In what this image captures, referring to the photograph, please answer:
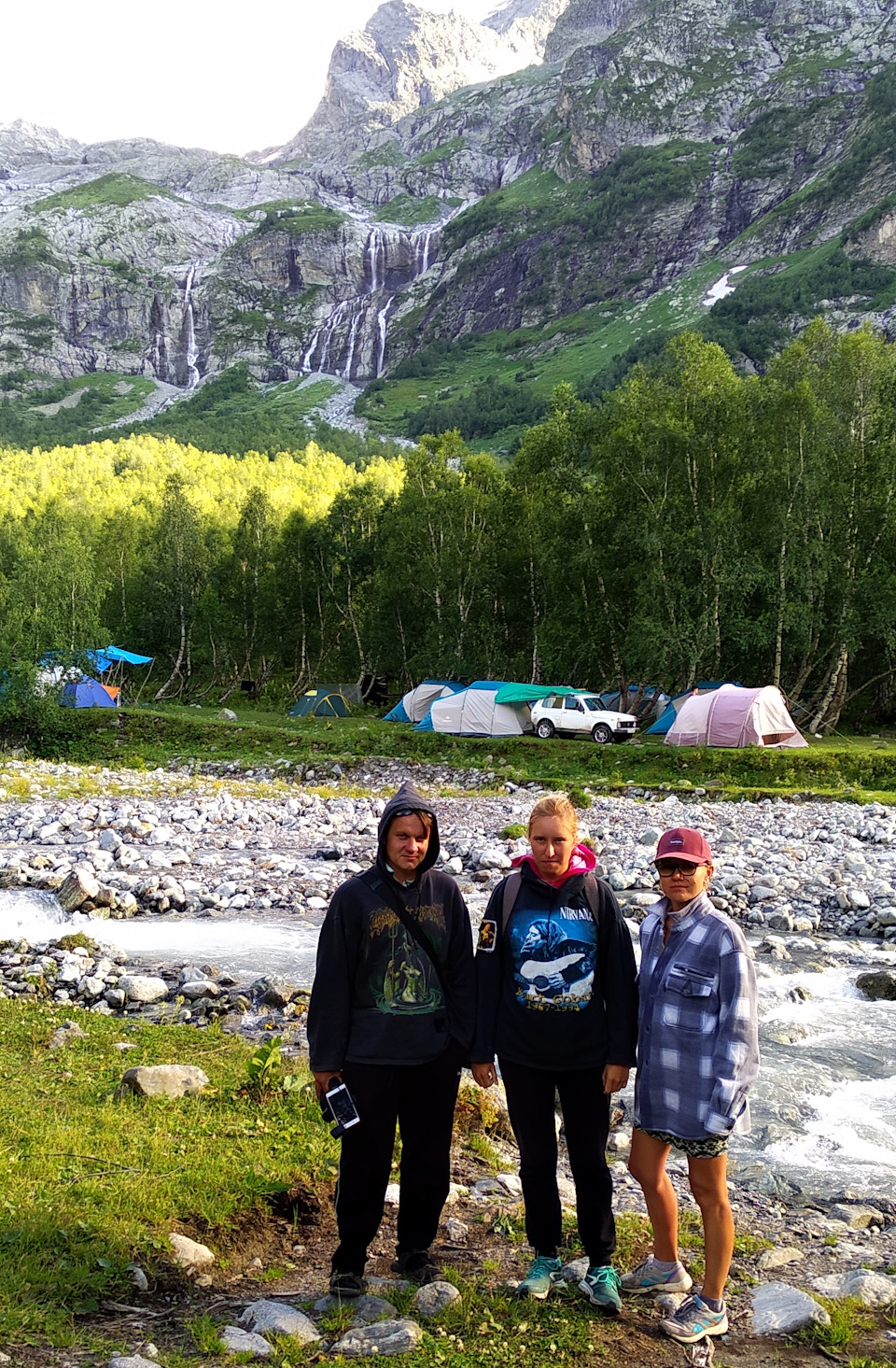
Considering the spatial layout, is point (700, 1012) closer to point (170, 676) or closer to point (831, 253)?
point (170, 676)

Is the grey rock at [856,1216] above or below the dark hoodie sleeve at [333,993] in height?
below

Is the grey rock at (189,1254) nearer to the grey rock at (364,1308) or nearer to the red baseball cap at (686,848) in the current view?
the grey rock at (364,1308)

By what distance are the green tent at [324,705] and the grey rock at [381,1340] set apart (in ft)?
131

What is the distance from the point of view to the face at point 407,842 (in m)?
4.34

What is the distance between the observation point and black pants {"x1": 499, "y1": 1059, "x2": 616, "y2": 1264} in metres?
4.33

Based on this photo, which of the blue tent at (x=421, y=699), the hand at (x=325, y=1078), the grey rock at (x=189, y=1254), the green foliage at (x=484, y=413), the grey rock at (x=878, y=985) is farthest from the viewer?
the green foliage at (x=484, y=413)

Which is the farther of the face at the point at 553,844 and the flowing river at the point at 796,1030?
the flowing river at the point at 796,1030

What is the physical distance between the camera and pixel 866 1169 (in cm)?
667

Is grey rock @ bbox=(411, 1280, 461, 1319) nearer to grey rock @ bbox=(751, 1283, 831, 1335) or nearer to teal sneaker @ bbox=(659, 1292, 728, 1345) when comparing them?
teal sneaker @ bbox=(659, 1292, 728, 1345)

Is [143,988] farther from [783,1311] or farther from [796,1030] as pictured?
[796,1030]

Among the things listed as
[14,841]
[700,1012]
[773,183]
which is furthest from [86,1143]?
[773,183]

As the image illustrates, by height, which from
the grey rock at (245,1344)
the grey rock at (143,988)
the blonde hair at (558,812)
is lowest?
the grey rock at (143,988)

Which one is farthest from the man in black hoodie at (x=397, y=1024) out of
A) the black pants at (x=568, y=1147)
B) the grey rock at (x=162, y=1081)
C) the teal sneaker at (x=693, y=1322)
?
the grey rock at (x=162, y=1081)

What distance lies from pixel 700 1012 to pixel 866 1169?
3778 millimetres
